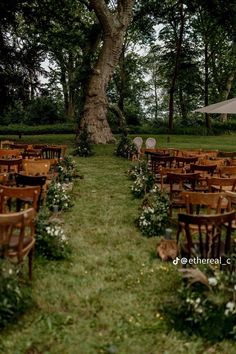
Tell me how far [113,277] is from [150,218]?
2.28 m

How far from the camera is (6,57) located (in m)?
23.6

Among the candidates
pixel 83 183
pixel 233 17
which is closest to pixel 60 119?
pixel 233 17

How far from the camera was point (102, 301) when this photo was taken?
4.84m

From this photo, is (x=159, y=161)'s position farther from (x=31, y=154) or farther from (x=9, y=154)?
(x=9, y=154)

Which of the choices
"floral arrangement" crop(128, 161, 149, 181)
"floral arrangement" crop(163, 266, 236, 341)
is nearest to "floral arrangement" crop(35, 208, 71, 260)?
"floral arrangement" crop(163, 266, 236, 341)

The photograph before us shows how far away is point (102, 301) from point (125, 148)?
1436 cm

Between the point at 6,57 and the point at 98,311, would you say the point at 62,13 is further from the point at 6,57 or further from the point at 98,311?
the point at 98,311

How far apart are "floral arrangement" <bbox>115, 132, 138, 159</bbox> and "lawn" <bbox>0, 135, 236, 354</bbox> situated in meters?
10.6

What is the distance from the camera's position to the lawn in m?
3.98

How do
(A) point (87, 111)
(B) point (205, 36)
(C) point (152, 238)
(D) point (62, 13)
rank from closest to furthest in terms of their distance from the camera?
(C) point (152, 238) → (A) point (87, 111) → (D) point (62, 13) → (B) point (205, 36)

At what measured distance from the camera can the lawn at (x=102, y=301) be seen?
157 inches

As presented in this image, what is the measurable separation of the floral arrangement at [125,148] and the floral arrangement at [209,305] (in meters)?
14.1

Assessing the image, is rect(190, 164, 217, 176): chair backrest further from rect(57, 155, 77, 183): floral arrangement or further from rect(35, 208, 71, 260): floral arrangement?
rect(35, 208, 71, 260): floral arrangement

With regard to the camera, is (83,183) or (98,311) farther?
(83,183)
